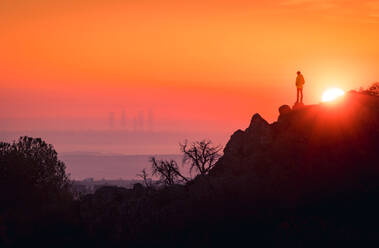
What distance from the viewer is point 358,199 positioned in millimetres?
67000

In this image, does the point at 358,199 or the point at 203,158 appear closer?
the point at 358,199

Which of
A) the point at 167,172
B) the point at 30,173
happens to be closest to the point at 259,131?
the point at 167,172

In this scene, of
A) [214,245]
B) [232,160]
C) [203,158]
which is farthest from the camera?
[203,158]

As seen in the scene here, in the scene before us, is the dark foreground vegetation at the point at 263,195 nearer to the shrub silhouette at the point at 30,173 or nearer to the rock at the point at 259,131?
the rock at the point at 259,131

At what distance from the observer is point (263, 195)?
68.6 meters

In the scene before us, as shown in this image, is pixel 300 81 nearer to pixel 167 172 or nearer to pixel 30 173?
pixel 167 172

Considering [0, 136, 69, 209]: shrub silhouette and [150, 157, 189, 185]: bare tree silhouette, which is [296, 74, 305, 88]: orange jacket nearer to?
[150, 157, 189, 185]: bare tree silhouette

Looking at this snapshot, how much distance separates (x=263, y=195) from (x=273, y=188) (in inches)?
42.9

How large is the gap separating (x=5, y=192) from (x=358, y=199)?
4686 centimetres

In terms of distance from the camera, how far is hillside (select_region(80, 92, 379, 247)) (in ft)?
220

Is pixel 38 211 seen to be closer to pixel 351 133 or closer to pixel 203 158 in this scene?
pixel 203 158

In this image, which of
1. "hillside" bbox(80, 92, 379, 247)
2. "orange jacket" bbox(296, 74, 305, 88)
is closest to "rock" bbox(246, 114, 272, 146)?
"hillside" bbox(80, 92, 379, 247)

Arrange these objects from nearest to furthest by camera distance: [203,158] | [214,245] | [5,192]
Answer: [214,245], [203,158], [5,192]

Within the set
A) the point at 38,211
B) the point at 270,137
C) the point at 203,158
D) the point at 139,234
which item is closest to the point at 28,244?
the point at 38,211
